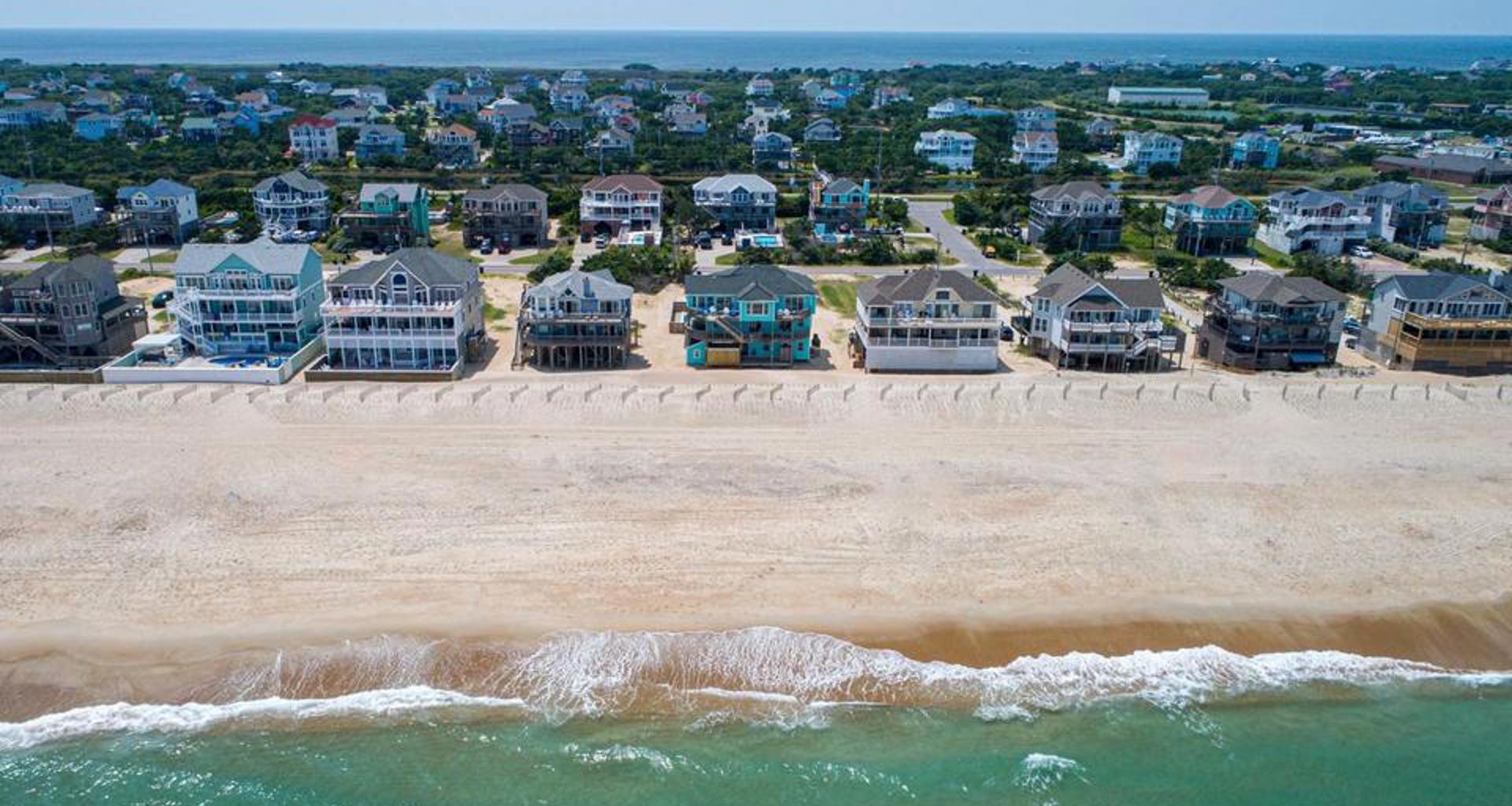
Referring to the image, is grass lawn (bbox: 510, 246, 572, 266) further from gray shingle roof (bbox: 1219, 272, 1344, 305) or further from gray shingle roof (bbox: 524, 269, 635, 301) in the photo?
gray shingle roof (bbox: 1219, 272, 1344, 305)

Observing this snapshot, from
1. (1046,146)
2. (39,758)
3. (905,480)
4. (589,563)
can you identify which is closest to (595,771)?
(589,563)

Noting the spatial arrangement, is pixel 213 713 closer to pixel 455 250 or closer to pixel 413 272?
pixel 413 272

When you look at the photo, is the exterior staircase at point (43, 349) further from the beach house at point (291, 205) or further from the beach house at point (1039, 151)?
the beach house at point (1039, 151)

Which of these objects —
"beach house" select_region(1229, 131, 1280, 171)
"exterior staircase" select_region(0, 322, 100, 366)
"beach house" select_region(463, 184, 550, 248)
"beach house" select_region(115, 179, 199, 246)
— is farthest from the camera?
"beach house" select_region(1229, 131, 1280, 171)

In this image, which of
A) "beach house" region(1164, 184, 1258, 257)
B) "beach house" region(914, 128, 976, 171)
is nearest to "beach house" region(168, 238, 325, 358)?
"beach house" region(1164, 184, 1258, 257)

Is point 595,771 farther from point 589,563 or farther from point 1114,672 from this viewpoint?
point 1114,672
